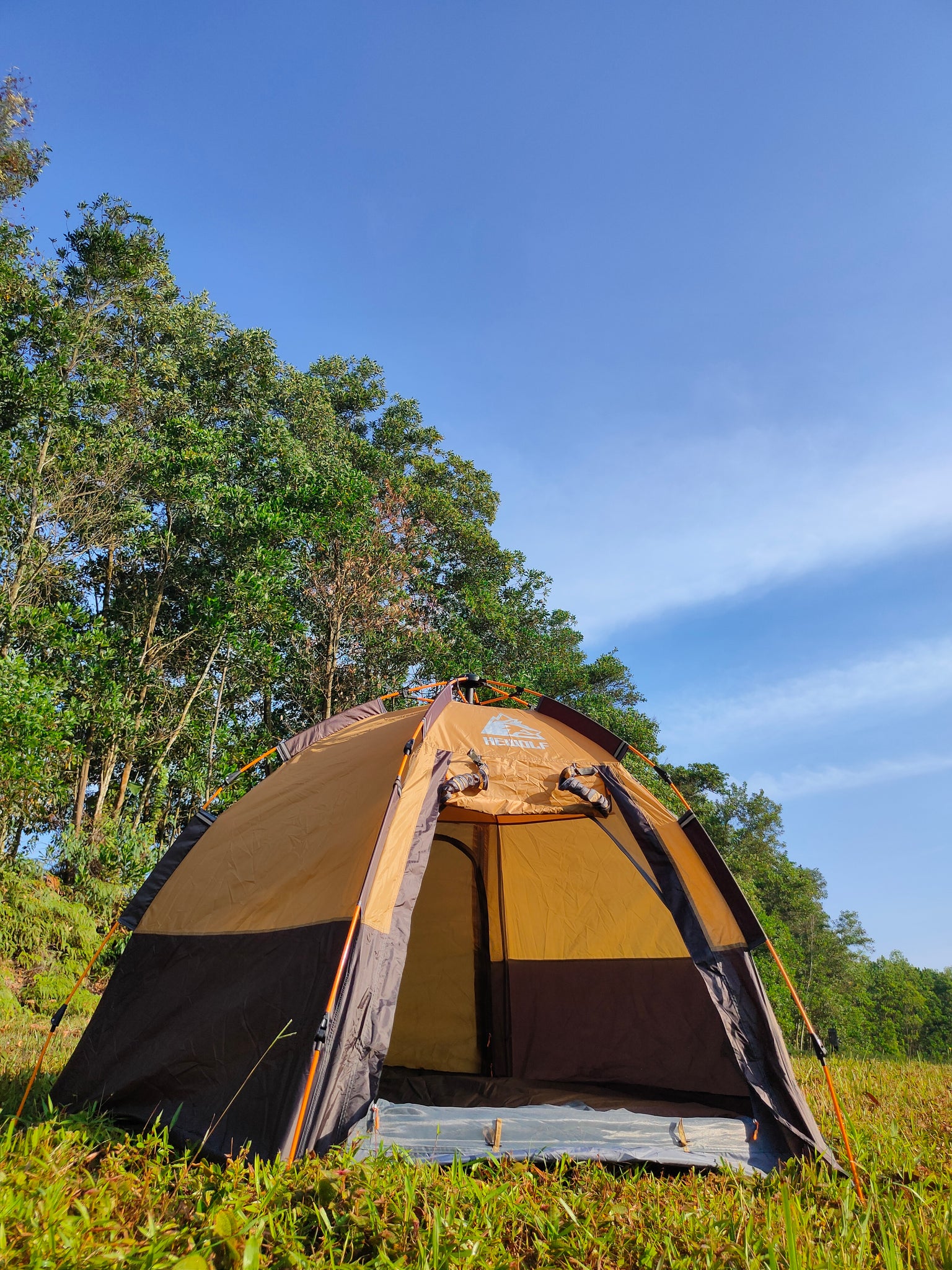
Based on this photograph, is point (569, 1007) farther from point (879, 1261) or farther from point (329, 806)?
point (879, 1261)

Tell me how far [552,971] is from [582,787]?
1.73 meters

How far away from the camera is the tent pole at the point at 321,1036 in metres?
2.55

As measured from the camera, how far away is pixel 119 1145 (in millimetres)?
2639

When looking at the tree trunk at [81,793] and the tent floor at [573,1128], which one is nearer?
the tent floor at [573,1128]

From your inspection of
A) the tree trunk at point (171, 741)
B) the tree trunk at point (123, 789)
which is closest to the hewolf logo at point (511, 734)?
the tree trunk at point (171, 741)

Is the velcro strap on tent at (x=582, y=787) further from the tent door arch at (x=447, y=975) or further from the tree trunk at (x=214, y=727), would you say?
the tree trunk at (x=214, y=727)

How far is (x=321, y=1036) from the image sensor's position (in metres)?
2.66

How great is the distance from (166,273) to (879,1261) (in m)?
17.8

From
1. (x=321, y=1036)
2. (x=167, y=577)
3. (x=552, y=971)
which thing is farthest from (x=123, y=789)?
(x=321, y=1036)

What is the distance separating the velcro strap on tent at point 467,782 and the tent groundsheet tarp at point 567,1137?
4.53ft

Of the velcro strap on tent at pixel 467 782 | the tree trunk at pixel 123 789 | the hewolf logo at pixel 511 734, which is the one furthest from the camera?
the tree trunk at pixel 123 789

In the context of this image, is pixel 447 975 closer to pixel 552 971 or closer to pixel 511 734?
pixel 552 971

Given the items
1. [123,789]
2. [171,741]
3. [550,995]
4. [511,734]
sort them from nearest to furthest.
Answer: [511,734] < [550,995] < [123,789] < [171,741]

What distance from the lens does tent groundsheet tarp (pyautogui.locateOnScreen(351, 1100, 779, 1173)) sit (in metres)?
2.95
